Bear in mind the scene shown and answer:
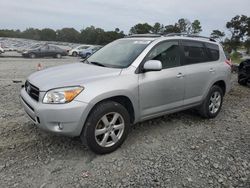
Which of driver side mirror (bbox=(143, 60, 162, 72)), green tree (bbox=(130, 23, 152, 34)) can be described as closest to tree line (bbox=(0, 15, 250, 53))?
green tree (bbox=(130, 23, 152, 34))

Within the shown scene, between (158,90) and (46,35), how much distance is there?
68.9 meters

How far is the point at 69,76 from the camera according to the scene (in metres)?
3.61

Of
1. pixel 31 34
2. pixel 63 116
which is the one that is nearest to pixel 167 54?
pixel 63 116

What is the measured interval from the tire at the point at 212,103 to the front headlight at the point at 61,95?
2.87 meters

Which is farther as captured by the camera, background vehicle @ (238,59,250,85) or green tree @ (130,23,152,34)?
green tree @ (130,23,152,34)

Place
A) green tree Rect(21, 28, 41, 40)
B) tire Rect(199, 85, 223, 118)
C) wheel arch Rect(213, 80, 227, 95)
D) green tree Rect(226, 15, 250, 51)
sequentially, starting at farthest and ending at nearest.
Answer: green tree Rect(21, 28, 41, 40), green tree Rect(226, 15, 250, 51), wheel arch Rect(213, 80, 227, 95), tire Rect(199, 85, 223, 118)

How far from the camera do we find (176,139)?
429cm

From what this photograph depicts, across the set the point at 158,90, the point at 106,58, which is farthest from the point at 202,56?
the point at 106,58

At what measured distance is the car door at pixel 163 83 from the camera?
3930 millimetres

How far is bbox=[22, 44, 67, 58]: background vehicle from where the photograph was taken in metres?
24.4

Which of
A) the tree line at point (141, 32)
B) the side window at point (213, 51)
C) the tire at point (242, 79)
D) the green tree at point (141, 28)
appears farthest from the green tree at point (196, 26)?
the side window at point (213, 51)

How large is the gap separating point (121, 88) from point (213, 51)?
272cm

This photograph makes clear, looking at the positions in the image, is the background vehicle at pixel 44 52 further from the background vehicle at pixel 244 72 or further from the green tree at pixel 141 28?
the green tree at pixel 141 28

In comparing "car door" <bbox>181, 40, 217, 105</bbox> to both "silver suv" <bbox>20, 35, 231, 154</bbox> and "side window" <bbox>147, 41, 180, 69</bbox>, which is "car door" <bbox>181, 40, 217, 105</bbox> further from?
"side window" <bbox>147, 41, 180, 69</bbox>
